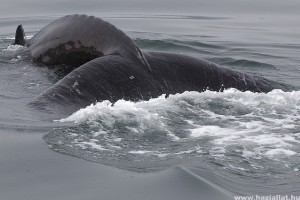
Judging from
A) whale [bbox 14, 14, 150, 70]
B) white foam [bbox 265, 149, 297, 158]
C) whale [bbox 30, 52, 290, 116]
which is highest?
whale [bbox 14, 14, 150, 70]

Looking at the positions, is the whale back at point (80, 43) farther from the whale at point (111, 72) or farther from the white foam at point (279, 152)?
the white foam at point (279, 152)

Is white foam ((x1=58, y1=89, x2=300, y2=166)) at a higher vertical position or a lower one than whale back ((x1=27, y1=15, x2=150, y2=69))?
lower

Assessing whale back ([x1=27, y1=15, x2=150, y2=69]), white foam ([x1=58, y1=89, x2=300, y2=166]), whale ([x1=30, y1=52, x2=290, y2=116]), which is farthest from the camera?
whale back ([x1=27, y1=15, x2=150, y2=69])

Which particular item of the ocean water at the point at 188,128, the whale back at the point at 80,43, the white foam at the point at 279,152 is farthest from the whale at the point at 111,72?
the white foam at the point at 279,152

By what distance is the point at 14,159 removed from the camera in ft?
19.3

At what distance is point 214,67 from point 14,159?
353 centimetres

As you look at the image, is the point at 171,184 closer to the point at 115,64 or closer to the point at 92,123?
the point at 92,123

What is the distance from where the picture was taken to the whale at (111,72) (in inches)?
286

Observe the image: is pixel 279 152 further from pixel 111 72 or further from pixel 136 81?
pixel 111 72

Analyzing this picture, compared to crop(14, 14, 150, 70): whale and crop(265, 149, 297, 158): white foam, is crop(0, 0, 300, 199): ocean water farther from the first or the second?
crop(14, 14, 150, 70): whale

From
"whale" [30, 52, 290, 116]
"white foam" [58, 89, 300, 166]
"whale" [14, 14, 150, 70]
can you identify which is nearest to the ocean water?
"white foam" [58, 89, 300, 166]

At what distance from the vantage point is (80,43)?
875cm

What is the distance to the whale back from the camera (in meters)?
8.05

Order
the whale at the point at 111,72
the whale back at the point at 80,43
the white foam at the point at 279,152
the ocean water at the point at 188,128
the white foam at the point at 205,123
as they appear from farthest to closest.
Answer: the whale back at the point at 80,43 → the whale at the point at 111,72 → the white foam at the point at 205,123 → the white foam at the point at 279,152 → the ocean water at the point at 188,128
